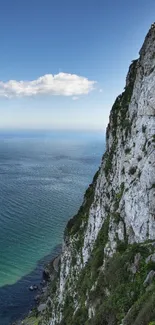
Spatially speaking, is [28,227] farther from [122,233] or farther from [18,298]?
[122,233]

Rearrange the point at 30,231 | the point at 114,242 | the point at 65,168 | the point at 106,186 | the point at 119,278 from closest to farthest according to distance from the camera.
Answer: the point at 119,278 < the point at 114,242 < the point at 106,186 < the point at 30,231 < the point at 65,168

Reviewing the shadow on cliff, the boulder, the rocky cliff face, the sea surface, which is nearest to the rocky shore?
the shadow on cliff

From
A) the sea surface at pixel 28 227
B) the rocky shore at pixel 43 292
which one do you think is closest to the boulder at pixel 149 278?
the rocky shore at pixel 43 292

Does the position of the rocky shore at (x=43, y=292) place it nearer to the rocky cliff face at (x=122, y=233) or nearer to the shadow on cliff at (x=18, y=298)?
the shadow on cliff at (x=18, y=298)

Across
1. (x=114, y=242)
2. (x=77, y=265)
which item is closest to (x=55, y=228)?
(x=77, y=265)

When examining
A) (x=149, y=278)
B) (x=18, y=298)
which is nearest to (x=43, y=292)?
(x=18, y=298)

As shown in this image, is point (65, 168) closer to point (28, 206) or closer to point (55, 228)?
point (28, 206)

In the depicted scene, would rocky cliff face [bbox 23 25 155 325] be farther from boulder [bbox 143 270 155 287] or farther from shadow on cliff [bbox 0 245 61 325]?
shadow on cliff [bbox 0 245 61 325]
